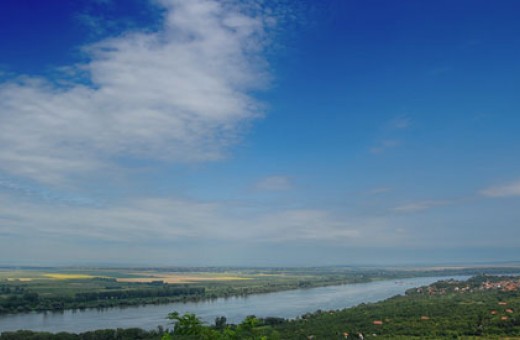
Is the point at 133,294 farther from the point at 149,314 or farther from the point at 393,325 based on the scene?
the point at 393,325

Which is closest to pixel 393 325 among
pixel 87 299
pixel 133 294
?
pixel 87 299

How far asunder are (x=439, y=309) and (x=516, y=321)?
7.01 m

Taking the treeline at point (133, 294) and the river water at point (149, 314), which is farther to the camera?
the treeline at point (133, 294)

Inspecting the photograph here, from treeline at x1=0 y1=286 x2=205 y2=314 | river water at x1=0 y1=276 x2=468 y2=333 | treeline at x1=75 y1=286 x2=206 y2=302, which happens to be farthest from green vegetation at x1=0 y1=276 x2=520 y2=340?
treeline at x1=75 y1=286 x2=206 y2=302

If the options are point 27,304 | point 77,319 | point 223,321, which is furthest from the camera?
point 27,304

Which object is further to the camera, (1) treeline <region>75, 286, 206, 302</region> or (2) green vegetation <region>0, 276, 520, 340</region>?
(1) treeline <region>75, 286, 206, 302</region>

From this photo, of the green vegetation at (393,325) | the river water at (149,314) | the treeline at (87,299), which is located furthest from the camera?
the treeline at (87,299)

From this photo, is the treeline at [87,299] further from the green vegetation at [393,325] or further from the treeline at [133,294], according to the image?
the green vegetation at [393,325]

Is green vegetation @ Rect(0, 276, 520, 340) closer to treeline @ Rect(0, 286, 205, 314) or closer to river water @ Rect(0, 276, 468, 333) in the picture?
river water @ Rect(0, 276, 468, 333)

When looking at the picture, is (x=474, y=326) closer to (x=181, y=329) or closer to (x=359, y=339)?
(x=359, y=339)

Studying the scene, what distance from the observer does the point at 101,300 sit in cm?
4516

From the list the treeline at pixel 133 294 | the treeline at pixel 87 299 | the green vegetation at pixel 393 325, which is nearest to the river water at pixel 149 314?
the treeline at pixel 87 299

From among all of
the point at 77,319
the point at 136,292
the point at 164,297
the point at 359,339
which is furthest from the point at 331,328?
the point at 136,292

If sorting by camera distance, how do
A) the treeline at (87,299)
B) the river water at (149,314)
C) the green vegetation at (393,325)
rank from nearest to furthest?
the green vegetation at (393,325)
the river water at (149,314)
the treeline at (87,299)
